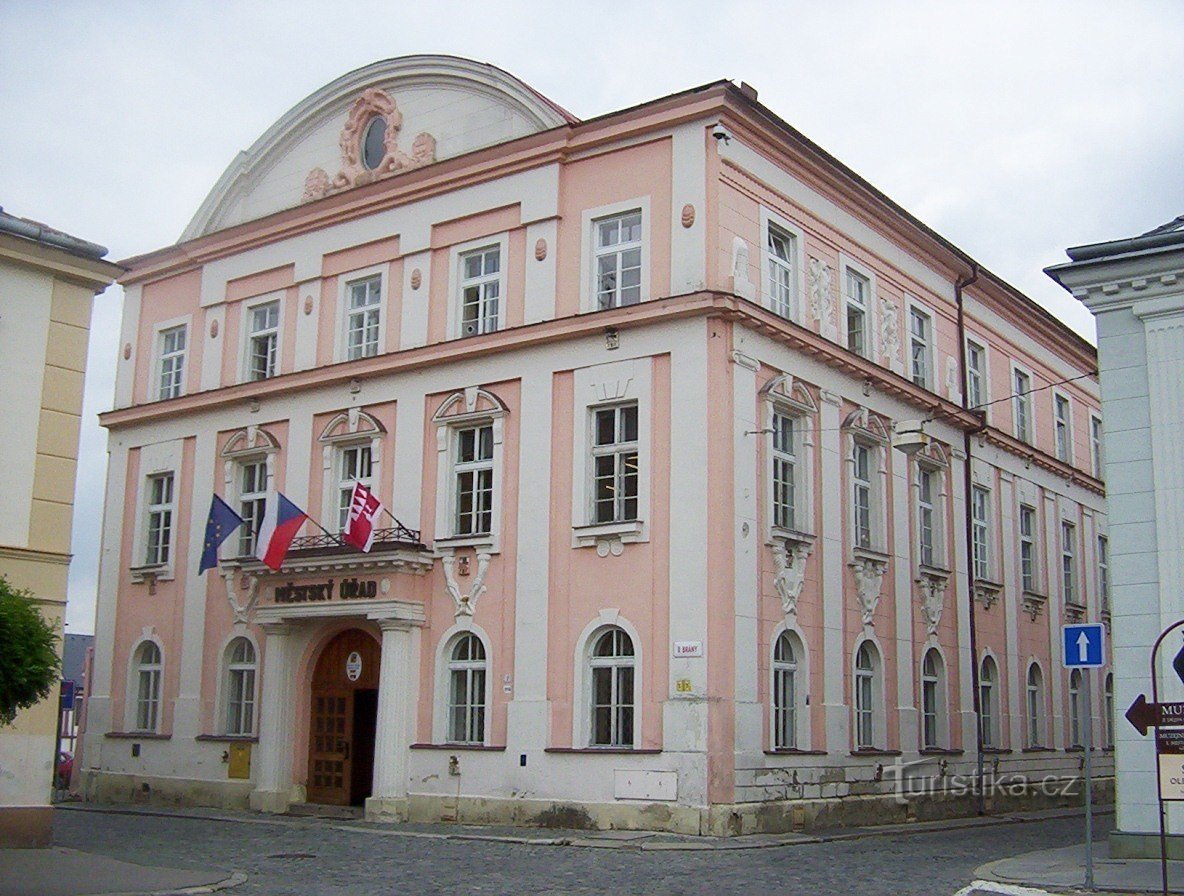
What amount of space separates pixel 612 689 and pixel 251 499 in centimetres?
985

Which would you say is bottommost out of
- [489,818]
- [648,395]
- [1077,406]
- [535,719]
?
[489,818]

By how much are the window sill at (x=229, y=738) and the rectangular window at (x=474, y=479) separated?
594 cm

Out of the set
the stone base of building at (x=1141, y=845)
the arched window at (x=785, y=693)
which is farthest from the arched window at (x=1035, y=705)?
the stone base of building at (x=1141, y=845)

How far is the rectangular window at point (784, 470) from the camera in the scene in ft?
79.1

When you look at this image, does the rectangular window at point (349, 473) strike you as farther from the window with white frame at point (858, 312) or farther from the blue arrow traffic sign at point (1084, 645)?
the blue arrow traffic sign at point (1084, 645)

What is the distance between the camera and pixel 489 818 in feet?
76.7

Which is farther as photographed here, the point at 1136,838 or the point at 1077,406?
the point at 1077,406

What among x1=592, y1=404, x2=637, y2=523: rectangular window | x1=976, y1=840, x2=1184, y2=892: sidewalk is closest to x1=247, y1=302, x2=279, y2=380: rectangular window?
x1=592, y1=404, x2=637, y2=523: rectangular window

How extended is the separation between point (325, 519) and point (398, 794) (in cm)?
559

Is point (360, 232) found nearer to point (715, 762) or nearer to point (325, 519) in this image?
point (325, 519)

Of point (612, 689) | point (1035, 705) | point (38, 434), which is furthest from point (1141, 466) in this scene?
point (1035, 705)

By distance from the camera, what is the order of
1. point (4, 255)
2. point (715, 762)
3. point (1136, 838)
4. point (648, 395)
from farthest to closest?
point (648, 395), point (715, 762), point (4, 255), point (1136, 838)

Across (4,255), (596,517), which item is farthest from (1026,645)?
(4,255)

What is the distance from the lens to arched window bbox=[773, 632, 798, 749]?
2331 cm
